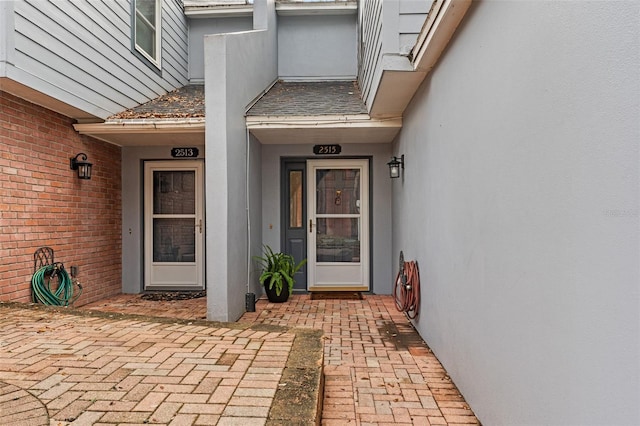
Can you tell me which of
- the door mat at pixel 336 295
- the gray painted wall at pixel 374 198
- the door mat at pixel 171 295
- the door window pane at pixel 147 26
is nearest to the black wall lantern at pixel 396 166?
the gray painted wall at pixel 374 198

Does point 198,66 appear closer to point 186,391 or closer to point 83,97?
point 83,97

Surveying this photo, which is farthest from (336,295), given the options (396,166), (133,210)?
(133,210)

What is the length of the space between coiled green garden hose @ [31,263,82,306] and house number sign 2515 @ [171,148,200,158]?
218 cm

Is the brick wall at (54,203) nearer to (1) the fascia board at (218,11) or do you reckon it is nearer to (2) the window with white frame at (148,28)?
(2) the window with white frame at (148,28)

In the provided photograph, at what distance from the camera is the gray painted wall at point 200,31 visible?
23.1ft

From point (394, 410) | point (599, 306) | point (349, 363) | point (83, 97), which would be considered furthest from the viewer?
point (83, 97)

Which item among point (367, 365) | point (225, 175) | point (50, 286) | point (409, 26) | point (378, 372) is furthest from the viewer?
point (50, 286)

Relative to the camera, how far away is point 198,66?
281 inches

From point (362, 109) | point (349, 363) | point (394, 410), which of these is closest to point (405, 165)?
point (362, 109)

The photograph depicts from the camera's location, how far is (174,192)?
5922 mm

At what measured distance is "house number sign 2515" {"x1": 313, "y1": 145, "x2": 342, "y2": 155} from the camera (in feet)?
19.0

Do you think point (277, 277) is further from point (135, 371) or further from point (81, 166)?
point (135, 371)

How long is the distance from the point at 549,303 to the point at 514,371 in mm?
482

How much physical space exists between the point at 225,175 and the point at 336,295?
268 cm
